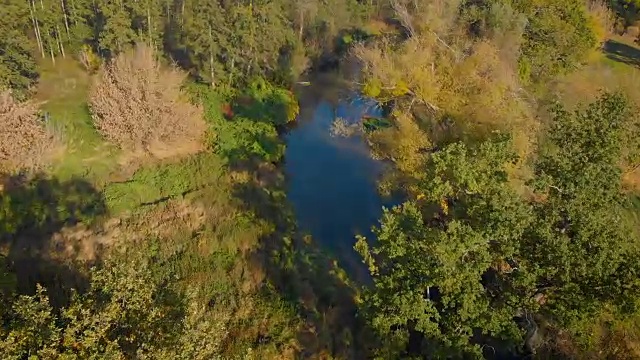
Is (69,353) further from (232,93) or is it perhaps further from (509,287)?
(232,93)

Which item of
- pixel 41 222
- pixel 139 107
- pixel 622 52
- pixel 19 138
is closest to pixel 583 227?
pixel 41 222

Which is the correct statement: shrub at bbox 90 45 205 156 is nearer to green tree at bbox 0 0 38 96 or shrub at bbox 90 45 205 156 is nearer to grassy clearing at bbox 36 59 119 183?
grassy clearing at bbox 36 59 119 183

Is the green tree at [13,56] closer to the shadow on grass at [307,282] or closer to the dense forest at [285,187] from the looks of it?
the dense forest at [285,187]

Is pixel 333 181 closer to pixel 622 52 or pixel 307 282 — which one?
pixel 307 282

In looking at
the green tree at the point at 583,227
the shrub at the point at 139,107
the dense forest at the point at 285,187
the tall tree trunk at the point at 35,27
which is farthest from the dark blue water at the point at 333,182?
the tall tree trunk at the point at 35,27

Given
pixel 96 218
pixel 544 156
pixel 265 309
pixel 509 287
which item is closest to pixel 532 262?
pixel 509 287

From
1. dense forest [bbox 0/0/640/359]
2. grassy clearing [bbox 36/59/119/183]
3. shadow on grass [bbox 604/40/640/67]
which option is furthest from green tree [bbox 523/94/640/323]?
shadow on grass [bbox 604/40/640/67]

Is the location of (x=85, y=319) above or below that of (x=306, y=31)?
above

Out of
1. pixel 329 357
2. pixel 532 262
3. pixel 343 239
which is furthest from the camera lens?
pixel 343 239
